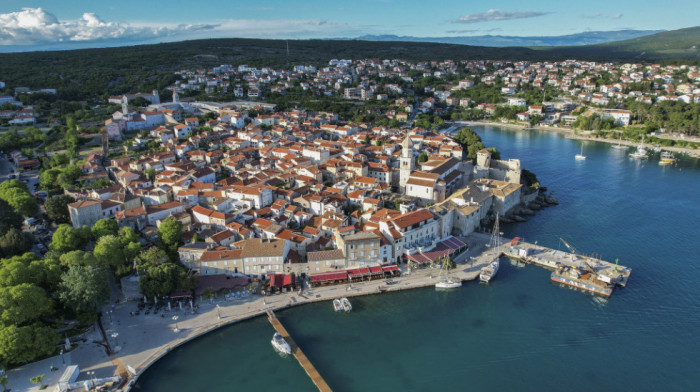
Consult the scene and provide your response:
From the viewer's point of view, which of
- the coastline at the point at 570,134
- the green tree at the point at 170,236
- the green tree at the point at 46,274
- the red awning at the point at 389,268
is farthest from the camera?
the coastline at the point at 570,134

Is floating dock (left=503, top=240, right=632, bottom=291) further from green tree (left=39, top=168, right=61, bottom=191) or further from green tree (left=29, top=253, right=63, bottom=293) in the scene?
green tree (left=39, top=168, right=61, bottom=191)

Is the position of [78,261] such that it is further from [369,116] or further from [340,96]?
[340,96]

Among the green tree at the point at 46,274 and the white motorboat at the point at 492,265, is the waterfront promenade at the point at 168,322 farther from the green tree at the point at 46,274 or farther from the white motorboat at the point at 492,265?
the green tree at the point at 46,274

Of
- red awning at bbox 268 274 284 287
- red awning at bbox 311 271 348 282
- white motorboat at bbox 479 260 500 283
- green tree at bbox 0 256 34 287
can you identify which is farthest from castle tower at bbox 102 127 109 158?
white motorboat at bbox 479 260 500 283

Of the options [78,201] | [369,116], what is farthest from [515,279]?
[369,116]

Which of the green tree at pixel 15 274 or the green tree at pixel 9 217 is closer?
the green tree at pixel 15 274

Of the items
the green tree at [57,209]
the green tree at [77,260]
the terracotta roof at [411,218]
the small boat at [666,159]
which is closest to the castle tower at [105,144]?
the green tree at [57,209]

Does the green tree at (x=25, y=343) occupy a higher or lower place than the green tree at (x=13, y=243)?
lower

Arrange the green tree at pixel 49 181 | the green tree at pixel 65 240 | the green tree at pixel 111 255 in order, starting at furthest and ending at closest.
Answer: the green tree at pixel 49 181, the green tree at pixel 65 240, the green tree at pixel 111 255
